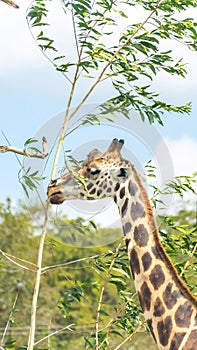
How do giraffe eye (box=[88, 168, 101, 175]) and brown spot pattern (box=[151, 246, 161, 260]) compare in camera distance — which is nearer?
brown spot pattern (box=[151, 246, 161, 260])

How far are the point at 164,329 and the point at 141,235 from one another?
524 millimetres

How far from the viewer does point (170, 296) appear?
5492mm

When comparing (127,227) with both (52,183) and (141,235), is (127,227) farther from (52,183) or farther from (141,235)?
(52,183)

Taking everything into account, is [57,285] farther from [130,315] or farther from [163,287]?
[163,287]

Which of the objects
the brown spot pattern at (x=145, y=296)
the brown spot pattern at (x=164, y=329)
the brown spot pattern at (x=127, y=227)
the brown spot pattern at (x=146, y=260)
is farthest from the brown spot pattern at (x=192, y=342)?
the brown spot pattern at (x=127, y=227)

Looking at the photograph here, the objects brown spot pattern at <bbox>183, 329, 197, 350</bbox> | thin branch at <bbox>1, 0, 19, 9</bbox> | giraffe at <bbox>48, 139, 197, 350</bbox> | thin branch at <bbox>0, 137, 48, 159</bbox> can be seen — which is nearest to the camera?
brown spot pattern at <bbox>183, 329, 197, 350</bbox>

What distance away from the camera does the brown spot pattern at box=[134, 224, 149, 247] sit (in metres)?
5.60

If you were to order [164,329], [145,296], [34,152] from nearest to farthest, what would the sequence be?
[164,329]
[145,296]
[34,152]

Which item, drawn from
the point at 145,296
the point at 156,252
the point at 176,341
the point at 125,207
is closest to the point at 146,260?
the point at 156,252

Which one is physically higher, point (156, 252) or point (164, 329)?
point (156, 252)

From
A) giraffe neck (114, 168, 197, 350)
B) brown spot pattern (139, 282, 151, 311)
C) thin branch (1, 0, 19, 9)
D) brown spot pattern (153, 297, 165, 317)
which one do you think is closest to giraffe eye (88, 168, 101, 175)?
giraffe neck (114, 168, 197, 350)

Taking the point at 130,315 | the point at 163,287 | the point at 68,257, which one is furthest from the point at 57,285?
the point at 163,287

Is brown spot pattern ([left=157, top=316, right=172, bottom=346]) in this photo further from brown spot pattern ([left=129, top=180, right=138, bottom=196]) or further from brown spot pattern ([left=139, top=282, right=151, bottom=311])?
brown spot pattern ([left=129, top=180, right=138, bottom=196])

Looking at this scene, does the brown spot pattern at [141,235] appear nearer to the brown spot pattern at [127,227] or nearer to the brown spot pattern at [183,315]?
the brown spot pattern at [127,227]
